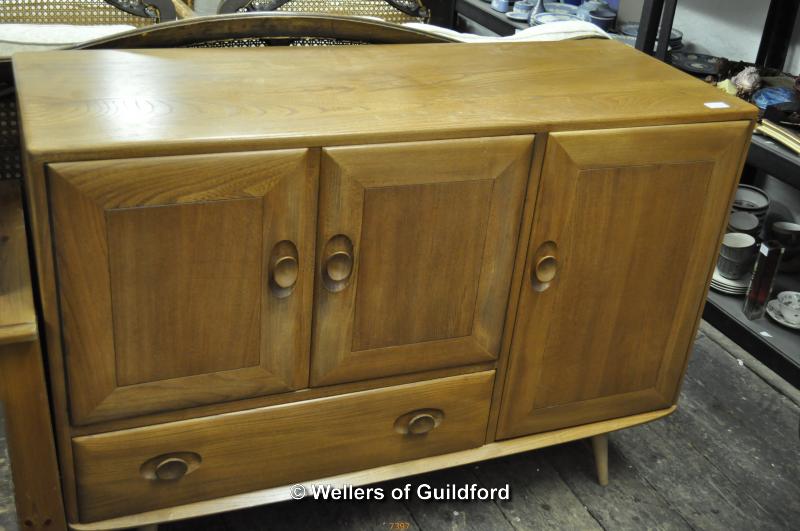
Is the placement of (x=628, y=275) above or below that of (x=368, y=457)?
Result: above

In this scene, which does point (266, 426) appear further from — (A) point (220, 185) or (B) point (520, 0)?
(B) point (520, 0)

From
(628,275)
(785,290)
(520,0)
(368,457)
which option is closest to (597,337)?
(628,275)

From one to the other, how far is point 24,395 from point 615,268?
0.83m

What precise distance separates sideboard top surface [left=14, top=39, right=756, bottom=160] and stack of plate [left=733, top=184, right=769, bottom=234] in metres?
0.91

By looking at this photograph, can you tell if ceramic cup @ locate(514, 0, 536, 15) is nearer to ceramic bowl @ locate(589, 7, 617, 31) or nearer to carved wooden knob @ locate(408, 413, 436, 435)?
ceramic bowl @ locate(589, 7, 617, 31)

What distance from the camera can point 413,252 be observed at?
1192mm

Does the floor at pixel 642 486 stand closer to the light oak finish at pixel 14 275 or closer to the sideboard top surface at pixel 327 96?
the light oak finish at pixel 14 275

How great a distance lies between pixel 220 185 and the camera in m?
1.04

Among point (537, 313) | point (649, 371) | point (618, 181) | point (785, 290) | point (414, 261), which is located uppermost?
point (618, 181)

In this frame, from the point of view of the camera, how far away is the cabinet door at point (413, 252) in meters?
1.12

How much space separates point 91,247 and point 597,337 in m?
0.77

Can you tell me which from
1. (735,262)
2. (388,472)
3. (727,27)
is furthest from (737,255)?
(388,472)

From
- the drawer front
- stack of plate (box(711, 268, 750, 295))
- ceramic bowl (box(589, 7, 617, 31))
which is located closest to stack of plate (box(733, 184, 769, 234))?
stack of plate (box(711, 268, 750, 295))

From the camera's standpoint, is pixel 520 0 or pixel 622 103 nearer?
pixel 622 103
